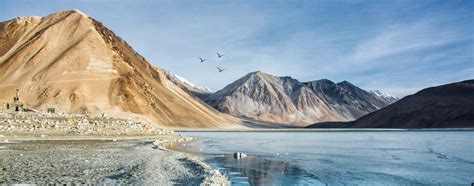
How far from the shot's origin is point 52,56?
509 ft

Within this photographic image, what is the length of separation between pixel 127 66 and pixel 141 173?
155 meters

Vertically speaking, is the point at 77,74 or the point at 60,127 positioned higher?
the point at 77,74

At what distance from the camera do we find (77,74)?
5778 inches

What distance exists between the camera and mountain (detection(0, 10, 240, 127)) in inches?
5443

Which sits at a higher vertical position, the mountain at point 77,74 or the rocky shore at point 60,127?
the mountain at point 77,74

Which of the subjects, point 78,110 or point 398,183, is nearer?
point 398,183

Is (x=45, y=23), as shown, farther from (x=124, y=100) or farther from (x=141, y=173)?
(x=141, y=173)

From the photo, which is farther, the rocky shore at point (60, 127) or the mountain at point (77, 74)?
the mountain at point (77, 74)

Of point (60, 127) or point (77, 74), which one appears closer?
point (60, 127)

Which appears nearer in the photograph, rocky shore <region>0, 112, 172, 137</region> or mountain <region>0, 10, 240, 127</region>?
rocky shore <region>0, 112, 172, 137</region>

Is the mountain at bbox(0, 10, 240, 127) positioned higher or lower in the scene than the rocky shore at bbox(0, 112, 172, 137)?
higher

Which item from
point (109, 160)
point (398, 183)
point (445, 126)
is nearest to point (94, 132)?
point (109, 160)

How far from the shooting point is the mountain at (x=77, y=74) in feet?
454

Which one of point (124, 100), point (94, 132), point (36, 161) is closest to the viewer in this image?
point (36, 161)
